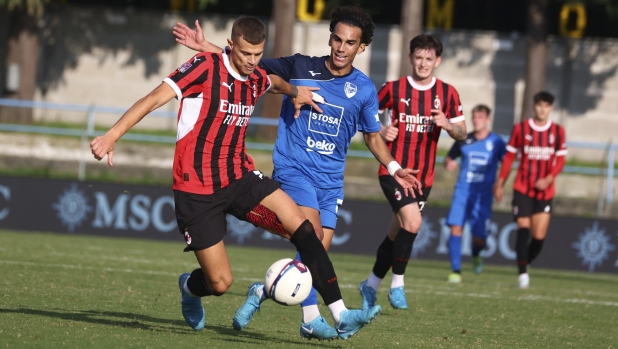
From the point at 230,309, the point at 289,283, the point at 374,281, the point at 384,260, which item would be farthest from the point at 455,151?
the point at 289,283

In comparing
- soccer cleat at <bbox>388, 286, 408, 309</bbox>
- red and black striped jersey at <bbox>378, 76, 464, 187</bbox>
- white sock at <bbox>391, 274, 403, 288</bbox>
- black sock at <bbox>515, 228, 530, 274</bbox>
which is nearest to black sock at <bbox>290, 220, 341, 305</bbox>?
soccer cleat at <bbox>388, 286, 408, 309</bbox>

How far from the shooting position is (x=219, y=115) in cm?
587

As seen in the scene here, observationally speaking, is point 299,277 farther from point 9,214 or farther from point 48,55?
point 48,55

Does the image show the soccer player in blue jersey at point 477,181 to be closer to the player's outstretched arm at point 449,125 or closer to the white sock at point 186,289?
the player's outstretched arm at point 449,125

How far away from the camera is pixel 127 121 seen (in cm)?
539

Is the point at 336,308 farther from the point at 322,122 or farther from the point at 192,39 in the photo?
the point at 192,39

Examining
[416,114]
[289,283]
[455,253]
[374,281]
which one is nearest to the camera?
[289,283]

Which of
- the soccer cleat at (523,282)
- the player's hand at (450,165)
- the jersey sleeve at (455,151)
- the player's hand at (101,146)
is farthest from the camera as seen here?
the jersey sleeve at (455,151)

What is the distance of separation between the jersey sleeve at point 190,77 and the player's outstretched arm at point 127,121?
0.06 metres

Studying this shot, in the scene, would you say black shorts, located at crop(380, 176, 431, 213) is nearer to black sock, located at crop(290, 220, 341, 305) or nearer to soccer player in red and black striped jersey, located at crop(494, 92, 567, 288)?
black sock, located at crop(290, 220, 341, 305)

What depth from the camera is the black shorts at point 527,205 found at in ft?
39.3

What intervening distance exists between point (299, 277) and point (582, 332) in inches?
106

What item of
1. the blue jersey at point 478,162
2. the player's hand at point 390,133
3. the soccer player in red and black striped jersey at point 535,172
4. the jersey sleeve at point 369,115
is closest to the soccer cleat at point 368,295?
the player's hand at point 390,133

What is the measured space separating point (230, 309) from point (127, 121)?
2432 mm
